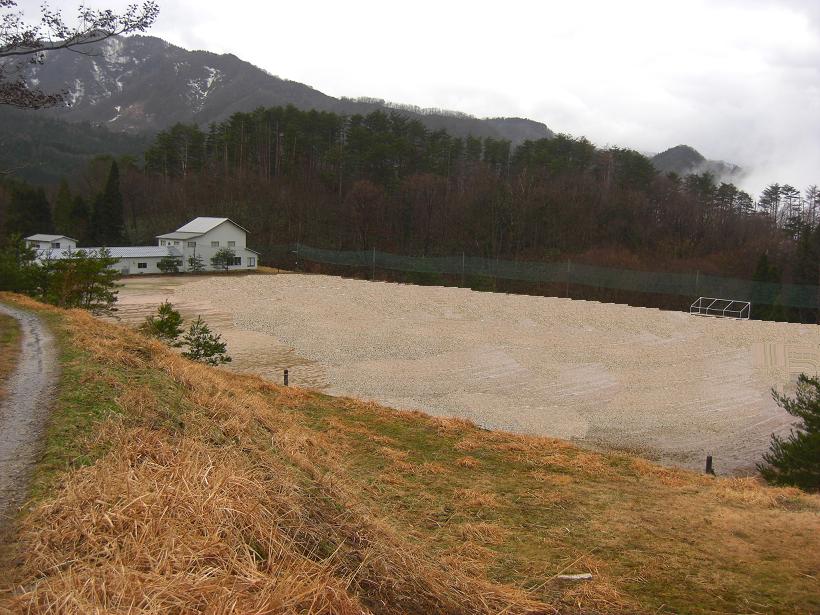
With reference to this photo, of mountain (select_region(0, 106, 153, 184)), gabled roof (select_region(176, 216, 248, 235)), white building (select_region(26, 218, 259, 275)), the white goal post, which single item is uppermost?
mountain (select_region(0, 106, 153, 184))

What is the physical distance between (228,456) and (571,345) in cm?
2020

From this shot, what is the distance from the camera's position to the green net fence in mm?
37375

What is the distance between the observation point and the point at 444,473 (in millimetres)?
7543

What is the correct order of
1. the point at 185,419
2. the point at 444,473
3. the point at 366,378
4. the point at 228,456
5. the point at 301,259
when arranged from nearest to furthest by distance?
1. the point at 228,456
2. the point at 185,419
3. the point at 444,473
4. the point at 366,378
5. the point at 301,259

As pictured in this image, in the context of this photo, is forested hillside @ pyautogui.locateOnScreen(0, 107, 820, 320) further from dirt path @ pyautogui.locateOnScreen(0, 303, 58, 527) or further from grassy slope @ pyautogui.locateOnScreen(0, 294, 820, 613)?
dirt path @ pyautogui.locateOnScreen(0, 303, 58, 527)

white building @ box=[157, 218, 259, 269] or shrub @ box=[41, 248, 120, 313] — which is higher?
white building @ box=[157, 218, 259, 269]

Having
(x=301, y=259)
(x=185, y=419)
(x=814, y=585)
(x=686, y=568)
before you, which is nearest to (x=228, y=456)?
(x=185, y=419)

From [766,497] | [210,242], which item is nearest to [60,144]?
[210,242]

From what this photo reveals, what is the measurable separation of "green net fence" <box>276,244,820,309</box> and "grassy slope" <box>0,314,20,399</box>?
38186mm

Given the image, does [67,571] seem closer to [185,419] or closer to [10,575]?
[10,575]

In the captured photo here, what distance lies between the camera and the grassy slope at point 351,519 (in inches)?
126

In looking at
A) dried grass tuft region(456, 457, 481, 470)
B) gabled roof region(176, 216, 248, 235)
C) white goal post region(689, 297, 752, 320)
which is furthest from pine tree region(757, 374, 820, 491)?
gabled roof region(176, 216, 248, 235)

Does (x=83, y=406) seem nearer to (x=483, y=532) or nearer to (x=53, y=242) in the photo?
(x=483, y=532)

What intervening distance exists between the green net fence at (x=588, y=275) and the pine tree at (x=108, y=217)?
50.2 feet
